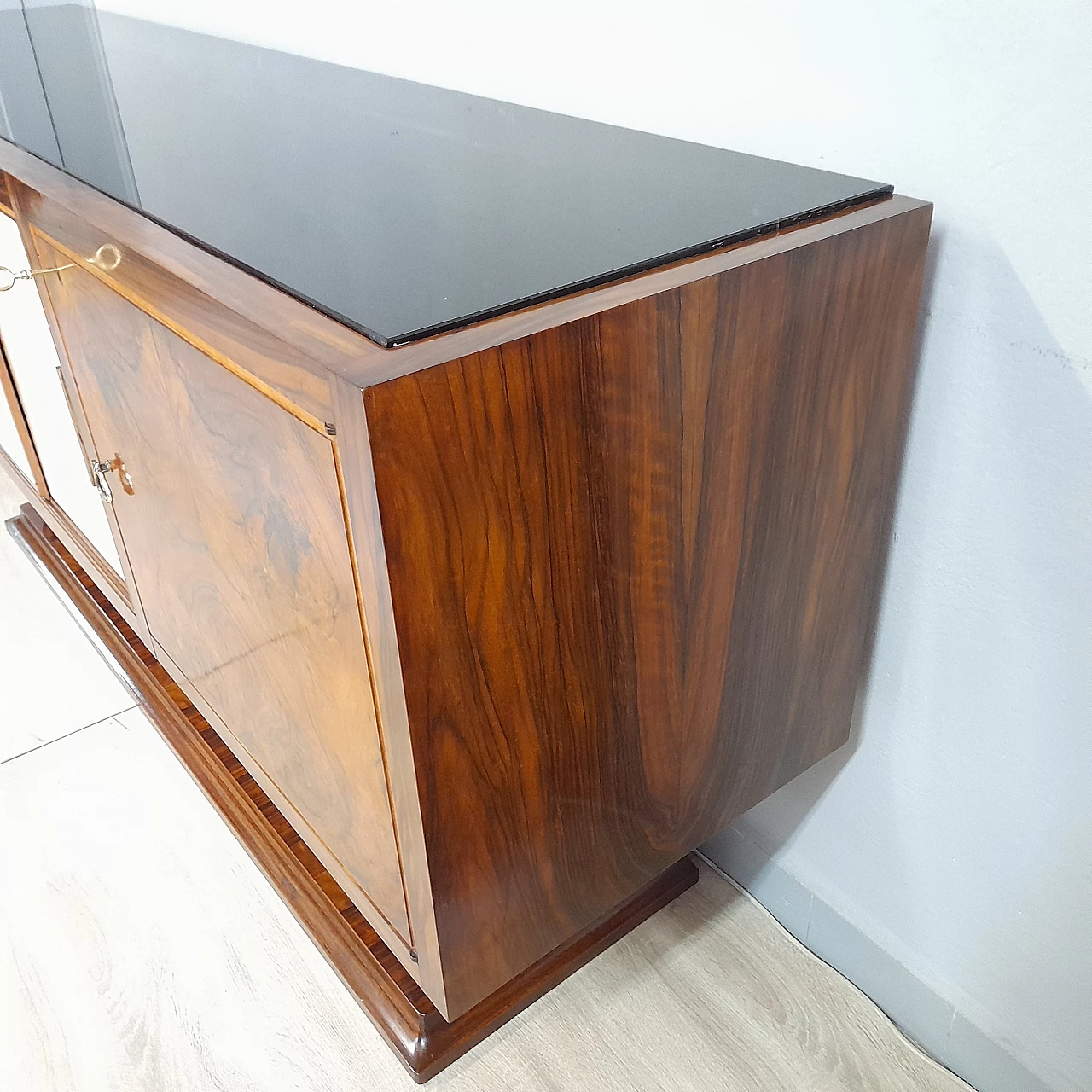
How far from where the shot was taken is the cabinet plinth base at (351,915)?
885 millimetres

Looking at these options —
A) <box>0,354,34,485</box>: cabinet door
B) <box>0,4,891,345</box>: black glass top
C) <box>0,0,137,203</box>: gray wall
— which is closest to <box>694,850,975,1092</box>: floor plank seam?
<box>0,4,891,345</box>: black glass top

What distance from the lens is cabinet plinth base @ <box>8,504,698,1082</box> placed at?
0.89 meters

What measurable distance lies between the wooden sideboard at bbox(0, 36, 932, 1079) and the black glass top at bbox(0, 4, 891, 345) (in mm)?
21

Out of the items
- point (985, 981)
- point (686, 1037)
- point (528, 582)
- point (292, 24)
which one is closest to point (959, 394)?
point (528, 582)

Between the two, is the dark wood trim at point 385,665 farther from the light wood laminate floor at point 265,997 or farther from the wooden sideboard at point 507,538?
the light wood laminate floor at point 265,997

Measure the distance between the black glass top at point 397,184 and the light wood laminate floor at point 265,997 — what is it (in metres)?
0.71

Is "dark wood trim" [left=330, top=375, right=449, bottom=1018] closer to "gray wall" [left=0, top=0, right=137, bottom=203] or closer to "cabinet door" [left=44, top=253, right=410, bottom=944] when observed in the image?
"cabinet door" [left=44, top=253, right=410, bottom=944]

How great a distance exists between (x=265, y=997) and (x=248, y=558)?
0.50 metres

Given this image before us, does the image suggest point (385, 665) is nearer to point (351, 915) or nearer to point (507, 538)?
point (507, 538)

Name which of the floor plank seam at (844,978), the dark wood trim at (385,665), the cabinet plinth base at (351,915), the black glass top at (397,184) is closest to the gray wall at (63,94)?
the black glass top at (397,184)

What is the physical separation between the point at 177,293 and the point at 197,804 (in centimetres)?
73

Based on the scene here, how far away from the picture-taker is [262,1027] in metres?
0.93

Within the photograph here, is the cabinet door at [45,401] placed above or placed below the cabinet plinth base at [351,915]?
above

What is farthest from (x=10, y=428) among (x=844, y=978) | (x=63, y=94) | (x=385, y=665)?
(x=844, y=978)
